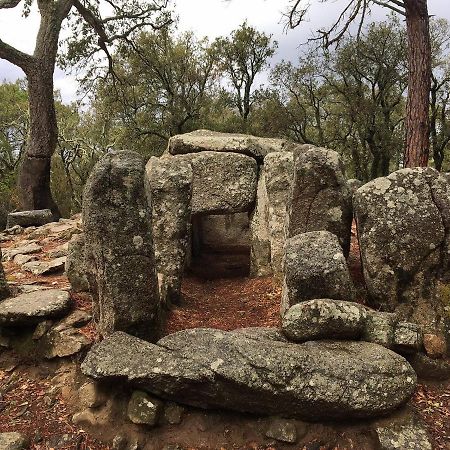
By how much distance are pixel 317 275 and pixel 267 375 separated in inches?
57.6

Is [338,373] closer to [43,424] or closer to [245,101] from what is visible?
[43,424]

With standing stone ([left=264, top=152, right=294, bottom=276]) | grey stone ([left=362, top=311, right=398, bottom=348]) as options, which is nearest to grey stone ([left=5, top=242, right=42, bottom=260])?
standing stone ([left=264, top=152, right=294, bottom=276])

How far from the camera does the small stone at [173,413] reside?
4.86m

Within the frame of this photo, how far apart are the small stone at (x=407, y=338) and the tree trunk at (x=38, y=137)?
44.8 feet

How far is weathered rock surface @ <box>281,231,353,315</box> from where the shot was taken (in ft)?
18.1

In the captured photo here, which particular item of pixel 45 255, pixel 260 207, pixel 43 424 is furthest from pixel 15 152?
pixel 43 424

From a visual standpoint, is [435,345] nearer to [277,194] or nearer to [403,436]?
[403,436]

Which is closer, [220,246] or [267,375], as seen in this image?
[267,375]

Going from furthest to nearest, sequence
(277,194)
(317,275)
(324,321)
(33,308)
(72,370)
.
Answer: (277,194)
(33,308)
(72,370)
(317,275)
(324,321)

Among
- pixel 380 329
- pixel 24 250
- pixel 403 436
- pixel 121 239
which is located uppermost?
pixel 121 239

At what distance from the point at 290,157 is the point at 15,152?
1158 inches

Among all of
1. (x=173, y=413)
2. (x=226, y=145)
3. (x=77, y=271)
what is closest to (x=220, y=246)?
(x=226, y=145)

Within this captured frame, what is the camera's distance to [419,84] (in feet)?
38.3

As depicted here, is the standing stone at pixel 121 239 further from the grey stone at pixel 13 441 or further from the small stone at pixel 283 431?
the small stone at pixel 283 431
